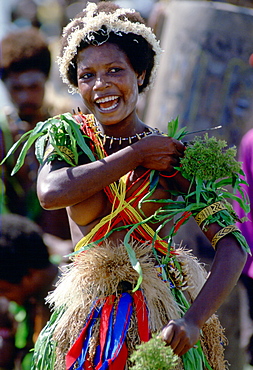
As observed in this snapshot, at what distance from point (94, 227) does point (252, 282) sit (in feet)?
6.54

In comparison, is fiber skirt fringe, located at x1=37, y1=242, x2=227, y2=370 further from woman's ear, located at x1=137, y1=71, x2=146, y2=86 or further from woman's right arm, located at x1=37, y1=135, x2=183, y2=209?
woman's ear, located at x1=137, y1=71, x2=146, y2=86

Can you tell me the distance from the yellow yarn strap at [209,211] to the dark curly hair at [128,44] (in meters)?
0.89

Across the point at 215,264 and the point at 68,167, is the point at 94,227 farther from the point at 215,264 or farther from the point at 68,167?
the point at 215,264

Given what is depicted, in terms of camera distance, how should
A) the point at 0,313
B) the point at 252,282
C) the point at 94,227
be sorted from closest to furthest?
the point at 94,227 < the point at 252,282 < the point at 0,313

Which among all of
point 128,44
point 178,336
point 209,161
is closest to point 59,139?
point 128,44

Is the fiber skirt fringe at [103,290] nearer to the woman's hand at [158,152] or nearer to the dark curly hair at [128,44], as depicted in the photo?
the woman's hand at [158,152]

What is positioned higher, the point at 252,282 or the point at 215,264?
the point at 215,264

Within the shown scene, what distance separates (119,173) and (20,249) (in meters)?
2.95

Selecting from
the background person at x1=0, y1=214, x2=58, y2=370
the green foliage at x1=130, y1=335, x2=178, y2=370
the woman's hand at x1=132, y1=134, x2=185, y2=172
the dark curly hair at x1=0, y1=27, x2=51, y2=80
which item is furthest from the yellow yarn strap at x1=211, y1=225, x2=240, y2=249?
the dark curly hair at x1=0, y1=27, x2=51, y2=80

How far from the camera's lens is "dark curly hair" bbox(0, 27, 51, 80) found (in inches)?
263

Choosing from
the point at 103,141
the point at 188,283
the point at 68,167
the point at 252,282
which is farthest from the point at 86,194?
the point at 252,282

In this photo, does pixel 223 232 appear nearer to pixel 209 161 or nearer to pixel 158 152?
pixel 209 161

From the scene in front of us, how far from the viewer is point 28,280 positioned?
5.92m

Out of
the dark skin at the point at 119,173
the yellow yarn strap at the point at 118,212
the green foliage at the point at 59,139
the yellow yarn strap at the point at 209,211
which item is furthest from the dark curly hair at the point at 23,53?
the yellow yarn strap at the point at 209,211
